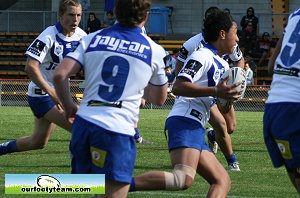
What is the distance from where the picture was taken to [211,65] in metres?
8.18

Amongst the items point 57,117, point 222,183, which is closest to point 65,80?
point 222,183

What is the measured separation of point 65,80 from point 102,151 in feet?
1.73

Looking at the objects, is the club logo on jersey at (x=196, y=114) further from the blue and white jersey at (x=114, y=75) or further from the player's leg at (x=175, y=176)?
the blue and white jersey at (x=114, y=75)

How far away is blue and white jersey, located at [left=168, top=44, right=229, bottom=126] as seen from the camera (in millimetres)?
7977

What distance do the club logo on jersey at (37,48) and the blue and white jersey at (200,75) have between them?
260 centimetres

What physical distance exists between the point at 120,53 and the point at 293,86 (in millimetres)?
1342

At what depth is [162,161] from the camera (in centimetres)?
1336

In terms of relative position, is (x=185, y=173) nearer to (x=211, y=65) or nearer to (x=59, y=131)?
(x=211, y=65)

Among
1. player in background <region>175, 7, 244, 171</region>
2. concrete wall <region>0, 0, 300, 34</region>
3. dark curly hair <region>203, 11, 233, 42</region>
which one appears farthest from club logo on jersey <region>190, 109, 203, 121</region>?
concrete wall <region>0, 0, 300, 34</region>

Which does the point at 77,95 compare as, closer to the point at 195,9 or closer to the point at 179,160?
the point at 195,9

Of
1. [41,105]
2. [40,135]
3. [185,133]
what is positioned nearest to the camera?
[185,133]

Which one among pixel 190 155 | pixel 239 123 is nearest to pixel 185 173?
pixel 190 155

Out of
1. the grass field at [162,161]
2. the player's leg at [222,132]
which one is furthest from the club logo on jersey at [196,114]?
the player's leg at [222,132]

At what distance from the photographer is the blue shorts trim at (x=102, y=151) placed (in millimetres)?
6312
